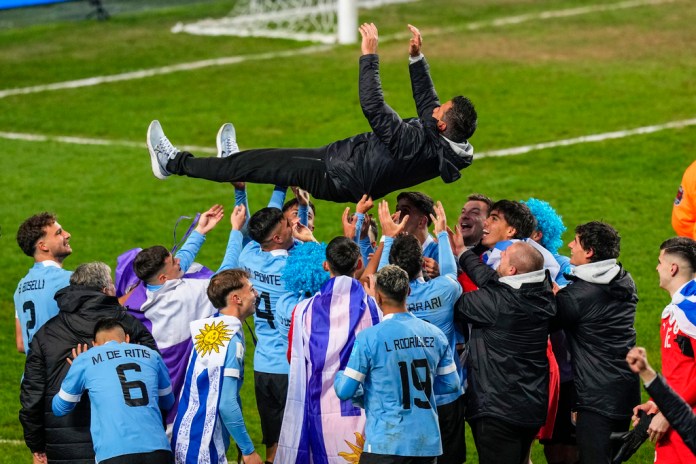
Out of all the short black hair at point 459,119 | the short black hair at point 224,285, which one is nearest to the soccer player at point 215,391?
the short black hair at point 224,285

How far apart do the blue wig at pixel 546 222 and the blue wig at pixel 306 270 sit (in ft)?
6.28

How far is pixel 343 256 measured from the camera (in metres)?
7.38

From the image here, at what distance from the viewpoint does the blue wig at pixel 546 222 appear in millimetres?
9016

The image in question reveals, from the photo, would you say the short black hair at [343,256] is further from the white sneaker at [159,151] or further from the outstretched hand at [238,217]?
the white sneaker at [159,151]

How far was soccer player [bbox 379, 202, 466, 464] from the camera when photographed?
7629 millimetres

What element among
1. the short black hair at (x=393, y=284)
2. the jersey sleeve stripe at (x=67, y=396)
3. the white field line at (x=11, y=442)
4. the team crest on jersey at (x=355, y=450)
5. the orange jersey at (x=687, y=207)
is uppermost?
the short black hair at (x=393, y=284)

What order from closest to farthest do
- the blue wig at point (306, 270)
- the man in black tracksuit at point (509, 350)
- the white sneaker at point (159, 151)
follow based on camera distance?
the man in black tracksuit at point (509, 350) < the blue wig at point (306, 270) < the white sneaker at point (159, 151)

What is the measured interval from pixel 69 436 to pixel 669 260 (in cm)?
383

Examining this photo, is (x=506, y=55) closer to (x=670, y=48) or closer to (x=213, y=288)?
(x=670, y=48)

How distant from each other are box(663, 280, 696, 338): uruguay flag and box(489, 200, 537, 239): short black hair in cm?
114

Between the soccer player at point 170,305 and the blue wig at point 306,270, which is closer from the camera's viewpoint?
the blue wig at point 306,270

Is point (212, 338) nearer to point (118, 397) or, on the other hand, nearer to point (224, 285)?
point (224, 285)

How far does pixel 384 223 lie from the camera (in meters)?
7.98

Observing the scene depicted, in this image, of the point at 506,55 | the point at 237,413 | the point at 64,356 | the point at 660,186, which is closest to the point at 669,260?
the point at 237,413
